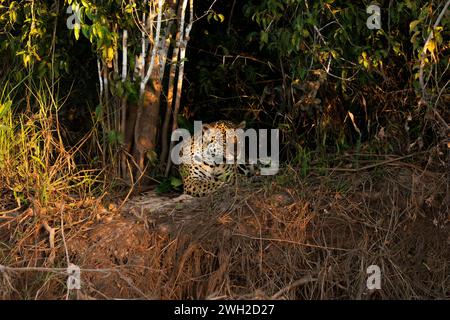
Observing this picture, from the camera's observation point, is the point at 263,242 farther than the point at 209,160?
No

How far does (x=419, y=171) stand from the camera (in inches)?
241

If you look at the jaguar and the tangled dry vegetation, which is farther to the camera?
the jaguar

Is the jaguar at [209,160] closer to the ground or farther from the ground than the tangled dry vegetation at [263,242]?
farther from the ground

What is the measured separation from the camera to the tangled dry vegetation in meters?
5.70

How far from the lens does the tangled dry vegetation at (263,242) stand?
18.7 ft

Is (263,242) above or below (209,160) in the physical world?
below

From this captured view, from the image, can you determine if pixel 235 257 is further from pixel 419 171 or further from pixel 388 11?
pixel 388 11

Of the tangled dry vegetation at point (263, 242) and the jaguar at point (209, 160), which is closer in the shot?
the tangled dry vegetation at point (263, 242)

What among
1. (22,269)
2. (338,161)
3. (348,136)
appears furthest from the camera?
(348,136)

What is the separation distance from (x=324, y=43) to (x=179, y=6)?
1.09m

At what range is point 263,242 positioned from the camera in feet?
19.2

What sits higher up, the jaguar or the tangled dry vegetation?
the jaguar

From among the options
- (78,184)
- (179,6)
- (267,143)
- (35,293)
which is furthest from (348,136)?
(35,293)

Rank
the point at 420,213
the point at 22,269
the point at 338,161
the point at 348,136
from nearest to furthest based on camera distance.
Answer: the point at 22,269 → the point at 420,213 → the point at 338,161 → the point at 348,136
